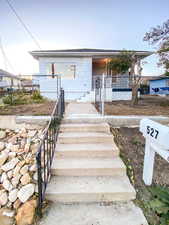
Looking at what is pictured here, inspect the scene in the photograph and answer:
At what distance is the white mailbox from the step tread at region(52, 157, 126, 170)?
418 mm

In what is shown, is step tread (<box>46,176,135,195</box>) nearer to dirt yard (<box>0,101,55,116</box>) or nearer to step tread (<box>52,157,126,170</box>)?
step tread (<box>52,157,126,170</box>)

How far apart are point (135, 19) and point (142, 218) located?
486 inches

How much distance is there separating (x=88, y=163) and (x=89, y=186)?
0.45 metres

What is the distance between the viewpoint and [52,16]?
9.17 metres

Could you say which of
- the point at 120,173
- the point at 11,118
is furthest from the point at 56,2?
the point at 120,173

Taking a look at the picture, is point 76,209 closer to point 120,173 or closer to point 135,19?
point 120,173

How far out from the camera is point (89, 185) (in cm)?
220

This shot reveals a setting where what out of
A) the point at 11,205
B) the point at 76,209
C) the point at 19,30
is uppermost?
the point at 19,30

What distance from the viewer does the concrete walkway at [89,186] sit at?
1763mm

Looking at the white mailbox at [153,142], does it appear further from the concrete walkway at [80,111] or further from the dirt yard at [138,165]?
the concrete walkway at [80,111]

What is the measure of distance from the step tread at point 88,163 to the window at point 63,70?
8292 millimetres

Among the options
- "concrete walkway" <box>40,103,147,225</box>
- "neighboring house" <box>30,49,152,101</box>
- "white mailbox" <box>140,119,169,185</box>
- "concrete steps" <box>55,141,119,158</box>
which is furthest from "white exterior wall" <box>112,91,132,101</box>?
"white mailbox" <box>140,119,169,185</box>

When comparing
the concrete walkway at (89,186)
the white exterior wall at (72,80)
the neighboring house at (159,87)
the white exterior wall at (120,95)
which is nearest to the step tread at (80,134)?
the concrete walkway at (89,186)

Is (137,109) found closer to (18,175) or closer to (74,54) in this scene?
(18,175)
